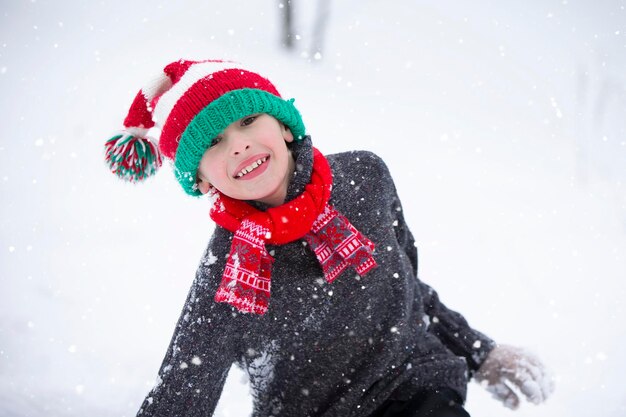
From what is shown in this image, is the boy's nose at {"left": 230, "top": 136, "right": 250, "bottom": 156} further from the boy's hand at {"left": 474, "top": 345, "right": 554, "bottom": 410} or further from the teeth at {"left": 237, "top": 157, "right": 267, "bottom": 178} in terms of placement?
the boy's hand at {"left": 474, "top": 345, "right": 554, "bottom": 410}

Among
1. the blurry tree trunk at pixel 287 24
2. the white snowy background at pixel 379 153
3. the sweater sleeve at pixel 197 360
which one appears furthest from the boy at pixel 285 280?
the blurry tree trunk at pixel 287 24

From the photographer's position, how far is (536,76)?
17.4 ft

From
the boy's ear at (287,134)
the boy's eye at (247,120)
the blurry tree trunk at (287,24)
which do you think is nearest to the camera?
the boy's eye at (247,120)

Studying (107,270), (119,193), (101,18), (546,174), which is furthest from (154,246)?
(101,18)

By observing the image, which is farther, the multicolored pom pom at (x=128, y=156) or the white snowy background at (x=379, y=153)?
the white snowy background at (x=379, y=153)

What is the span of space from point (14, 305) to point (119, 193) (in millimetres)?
1206

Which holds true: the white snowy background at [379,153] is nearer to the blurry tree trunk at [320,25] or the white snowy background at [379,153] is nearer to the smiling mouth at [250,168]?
the blurry tree trunk at [320,25]

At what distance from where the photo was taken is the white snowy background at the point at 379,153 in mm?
2557

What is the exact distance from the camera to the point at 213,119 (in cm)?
140

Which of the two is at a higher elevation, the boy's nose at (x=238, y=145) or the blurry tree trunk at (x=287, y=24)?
the blurry tree trunk at (x=287, y=24)

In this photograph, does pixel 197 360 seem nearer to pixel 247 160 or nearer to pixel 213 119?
pixel 247 160

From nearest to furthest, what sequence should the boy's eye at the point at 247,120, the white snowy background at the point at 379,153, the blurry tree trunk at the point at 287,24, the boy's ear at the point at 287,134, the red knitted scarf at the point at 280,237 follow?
the red knitted scarf at the point at 280,237
the boy's eye at the point at 247,120
the boy's ear at the point at 287,134
the white snowy background at the point at 379,153
the blurry tree trunk at the point at 287,24

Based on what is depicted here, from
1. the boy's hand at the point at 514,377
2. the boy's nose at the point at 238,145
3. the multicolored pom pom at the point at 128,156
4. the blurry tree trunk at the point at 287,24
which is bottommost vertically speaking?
the boy's hand at the point at 514,377

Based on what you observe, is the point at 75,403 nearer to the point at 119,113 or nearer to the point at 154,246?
the point at 154,246
